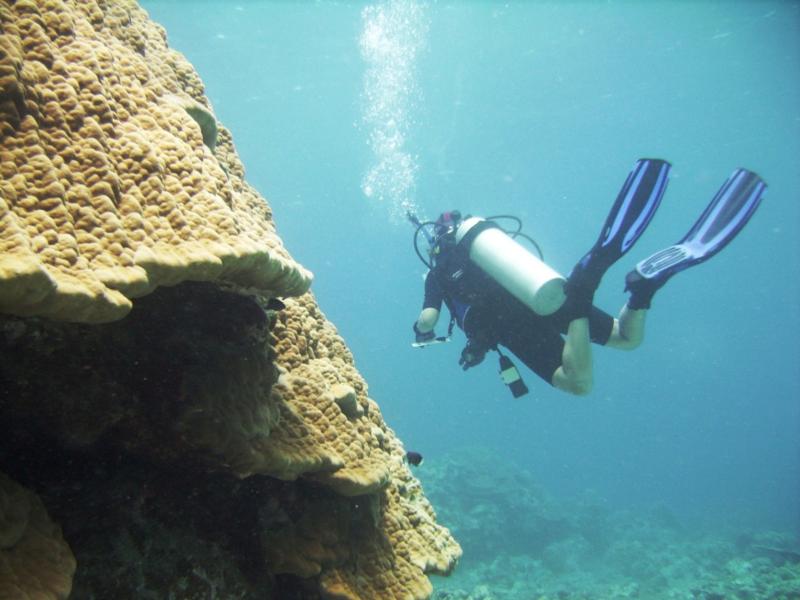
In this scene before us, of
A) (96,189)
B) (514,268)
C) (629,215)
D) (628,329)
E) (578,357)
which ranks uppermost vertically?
(629,215)

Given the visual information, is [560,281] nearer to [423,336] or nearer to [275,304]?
[423,336]

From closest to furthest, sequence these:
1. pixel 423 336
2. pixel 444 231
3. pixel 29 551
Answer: pixel 29 551 → pixel 423 336 → pixel 444 231

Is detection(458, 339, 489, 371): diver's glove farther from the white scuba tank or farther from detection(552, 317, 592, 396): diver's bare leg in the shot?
detection(552, 317, 592, 396): diver's bare leg

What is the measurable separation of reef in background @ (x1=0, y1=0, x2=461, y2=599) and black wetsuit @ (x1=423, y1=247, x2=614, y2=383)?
159 inches

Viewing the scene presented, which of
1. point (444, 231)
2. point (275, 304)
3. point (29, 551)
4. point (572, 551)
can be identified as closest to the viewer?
point (29, 551)

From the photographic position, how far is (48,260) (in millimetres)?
1541

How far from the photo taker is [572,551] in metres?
18.9

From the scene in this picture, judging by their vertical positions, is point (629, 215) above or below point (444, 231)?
below

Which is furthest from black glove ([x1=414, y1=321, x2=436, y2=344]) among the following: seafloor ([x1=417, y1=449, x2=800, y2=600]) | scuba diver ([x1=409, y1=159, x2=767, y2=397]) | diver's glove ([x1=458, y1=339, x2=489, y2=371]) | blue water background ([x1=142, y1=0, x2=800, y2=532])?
blue water background ([x1=142, y1=0, x2=800, y2=532])

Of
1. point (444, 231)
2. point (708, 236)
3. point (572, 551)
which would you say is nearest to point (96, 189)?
point (444, 231)

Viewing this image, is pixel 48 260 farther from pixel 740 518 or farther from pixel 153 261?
pixel 740 518

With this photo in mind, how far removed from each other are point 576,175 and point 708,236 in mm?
94099

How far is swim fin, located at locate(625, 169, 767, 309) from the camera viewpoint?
19.3ft

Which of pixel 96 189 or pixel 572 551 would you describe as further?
pixel 572 551
